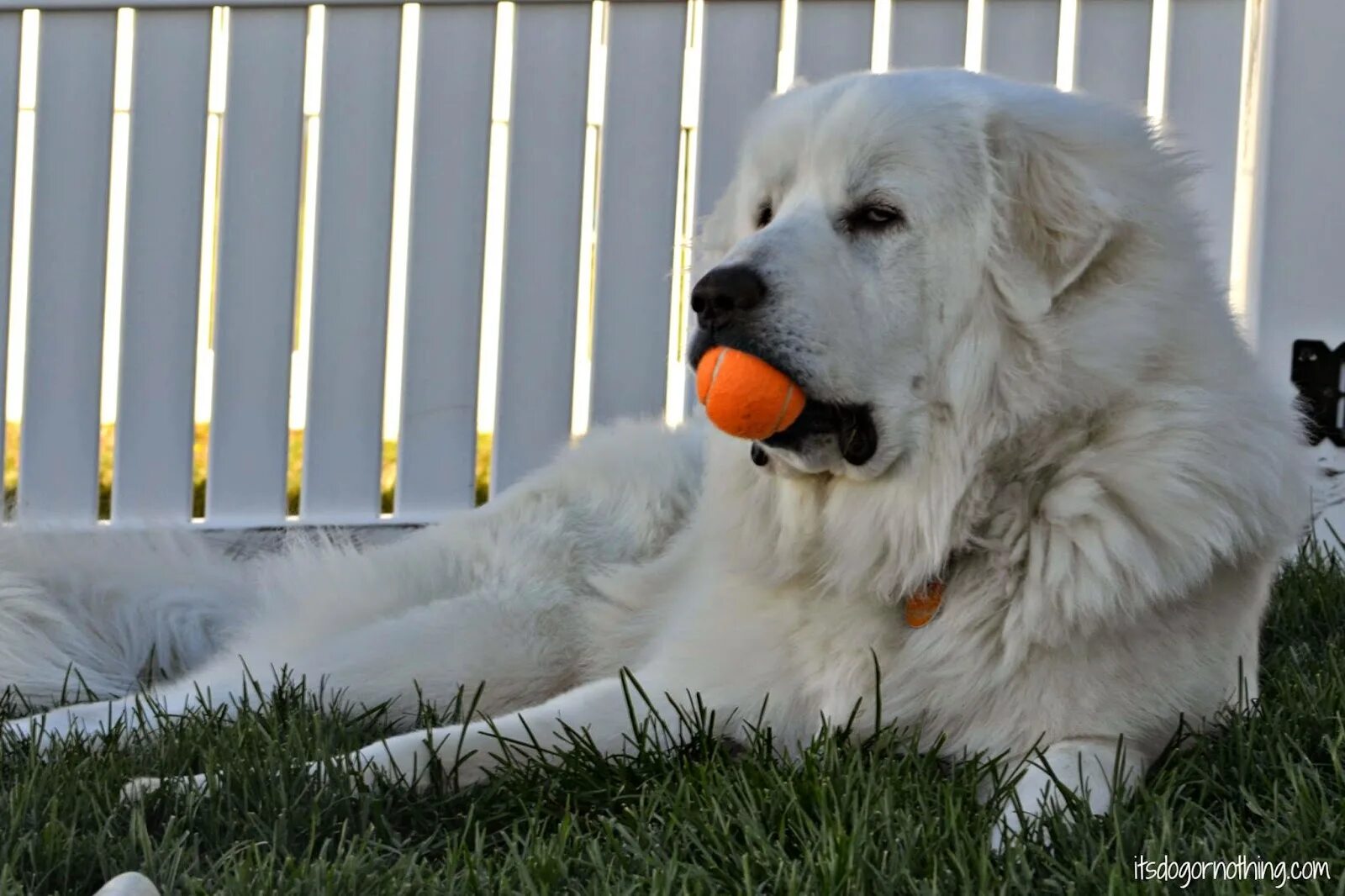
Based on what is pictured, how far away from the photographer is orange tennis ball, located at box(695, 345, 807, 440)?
2221 millimetres

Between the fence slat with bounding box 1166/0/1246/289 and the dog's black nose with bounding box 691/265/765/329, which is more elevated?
the fence slat with bounding box 1166/0/1246/289

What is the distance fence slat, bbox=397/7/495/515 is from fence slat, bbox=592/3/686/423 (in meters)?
0.33

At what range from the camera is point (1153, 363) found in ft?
7.52

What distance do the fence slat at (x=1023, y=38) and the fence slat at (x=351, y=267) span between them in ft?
5.23

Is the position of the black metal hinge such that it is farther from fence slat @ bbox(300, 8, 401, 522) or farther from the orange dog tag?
fence slat @ bbox(300, 8, 401, 522)

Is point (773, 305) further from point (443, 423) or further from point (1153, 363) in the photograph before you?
point (443, 423)

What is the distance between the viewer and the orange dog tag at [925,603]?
7.72 ft

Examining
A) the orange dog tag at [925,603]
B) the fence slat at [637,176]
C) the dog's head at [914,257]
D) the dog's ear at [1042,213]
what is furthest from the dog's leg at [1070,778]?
the fence slat at [637,176]

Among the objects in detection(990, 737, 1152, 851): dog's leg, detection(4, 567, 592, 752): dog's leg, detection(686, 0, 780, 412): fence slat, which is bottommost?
detection(4, 567, 592, 752): dog's leg

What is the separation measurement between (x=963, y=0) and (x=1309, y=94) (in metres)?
0.93

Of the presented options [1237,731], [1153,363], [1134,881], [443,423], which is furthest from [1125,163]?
[443,423]

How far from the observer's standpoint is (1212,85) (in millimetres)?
4113

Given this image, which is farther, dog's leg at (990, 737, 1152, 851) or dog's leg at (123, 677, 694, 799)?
dog's leg at (123, 677, 694, 799)

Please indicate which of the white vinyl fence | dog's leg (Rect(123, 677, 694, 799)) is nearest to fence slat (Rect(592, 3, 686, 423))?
the white vinyl fence
